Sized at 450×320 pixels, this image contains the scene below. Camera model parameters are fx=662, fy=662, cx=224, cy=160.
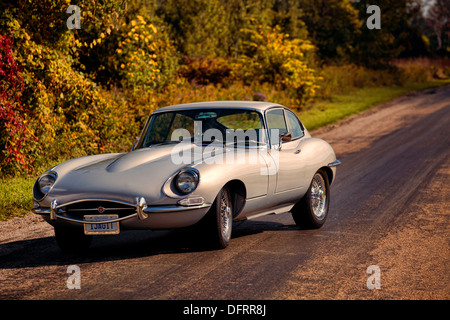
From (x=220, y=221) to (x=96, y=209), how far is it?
1228mm

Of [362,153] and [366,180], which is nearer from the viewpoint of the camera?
[366,180]

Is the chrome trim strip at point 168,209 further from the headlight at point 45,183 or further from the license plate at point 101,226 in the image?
the headlight at point 45,183

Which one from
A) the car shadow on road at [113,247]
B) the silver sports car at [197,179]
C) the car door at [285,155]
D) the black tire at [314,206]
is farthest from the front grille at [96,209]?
the black tire at [314,206]

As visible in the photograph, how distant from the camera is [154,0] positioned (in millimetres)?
22031

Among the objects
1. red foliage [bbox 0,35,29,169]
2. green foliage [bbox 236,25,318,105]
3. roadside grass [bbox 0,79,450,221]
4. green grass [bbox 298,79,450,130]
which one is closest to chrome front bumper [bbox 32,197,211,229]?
roadside grass [bbox 0,79,450,221]

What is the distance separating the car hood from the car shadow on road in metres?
0.66

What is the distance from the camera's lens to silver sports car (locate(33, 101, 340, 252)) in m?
6.35

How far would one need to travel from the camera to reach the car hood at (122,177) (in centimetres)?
632

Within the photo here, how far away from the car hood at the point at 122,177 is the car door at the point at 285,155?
1.06 m

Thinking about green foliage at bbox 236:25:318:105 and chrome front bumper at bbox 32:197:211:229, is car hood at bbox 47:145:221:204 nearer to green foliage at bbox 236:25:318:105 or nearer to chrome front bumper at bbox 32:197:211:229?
chrome front bumper at bbox 32:197:211:229

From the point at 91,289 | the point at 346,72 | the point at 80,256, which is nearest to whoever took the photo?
the point at 91,289

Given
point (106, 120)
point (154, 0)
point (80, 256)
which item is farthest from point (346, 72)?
point (80, 256)

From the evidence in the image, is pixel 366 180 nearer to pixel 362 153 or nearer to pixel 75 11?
pixel 362 153

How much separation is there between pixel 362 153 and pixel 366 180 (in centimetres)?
395
